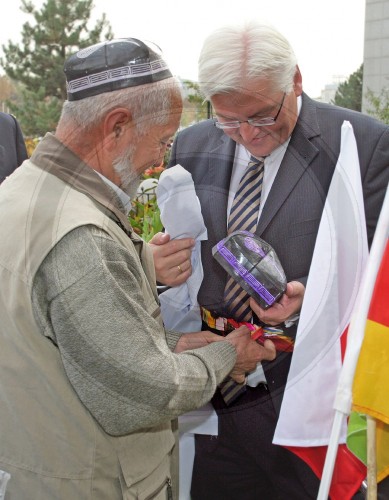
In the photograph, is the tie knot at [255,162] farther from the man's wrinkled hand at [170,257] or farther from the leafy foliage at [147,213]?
the leafy foliage at [147,213]

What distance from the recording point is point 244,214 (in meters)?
2.01

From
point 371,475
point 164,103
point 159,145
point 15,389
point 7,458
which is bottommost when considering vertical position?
point 371,475

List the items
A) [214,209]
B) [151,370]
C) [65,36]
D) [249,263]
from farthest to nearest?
[65,36], [214,209], [249,263], [151,370]

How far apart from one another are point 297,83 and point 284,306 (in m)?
0.69

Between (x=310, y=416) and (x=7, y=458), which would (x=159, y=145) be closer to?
(x=7, y=458)

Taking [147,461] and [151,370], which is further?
→ [147,461]

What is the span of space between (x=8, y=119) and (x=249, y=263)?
2.43 metres

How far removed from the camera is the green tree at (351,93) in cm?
2659

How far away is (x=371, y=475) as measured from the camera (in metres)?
1.63

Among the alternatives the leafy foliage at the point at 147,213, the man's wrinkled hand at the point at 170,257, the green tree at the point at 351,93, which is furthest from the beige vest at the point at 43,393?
the green tree at the point at 351,93

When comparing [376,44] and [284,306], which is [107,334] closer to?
[284,306]

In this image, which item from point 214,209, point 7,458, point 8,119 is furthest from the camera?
point 8,119

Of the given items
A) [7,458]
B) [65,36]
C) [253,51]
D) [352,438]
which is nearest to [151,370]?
[7,458]

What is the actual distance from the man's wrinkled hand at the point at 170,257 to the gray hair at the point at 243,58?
1.56 feet
